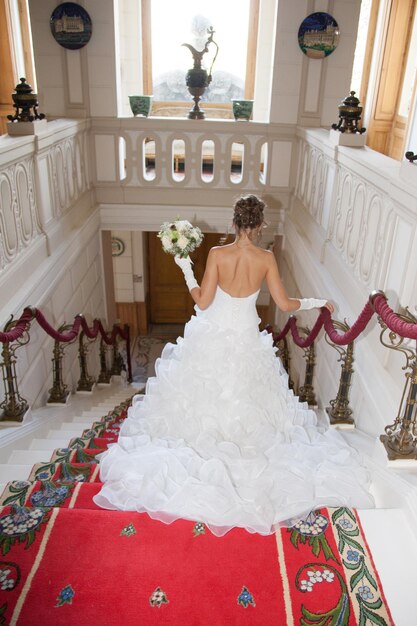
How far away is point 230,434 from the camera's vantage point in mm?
3182

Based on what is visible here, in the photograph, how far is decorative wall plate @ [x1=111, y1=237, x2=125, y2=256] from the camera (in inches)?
387

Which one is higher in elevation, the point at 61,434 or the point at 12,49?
the point at 12,49

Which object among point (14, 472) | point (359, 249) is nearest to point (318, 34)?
point (359, 249)

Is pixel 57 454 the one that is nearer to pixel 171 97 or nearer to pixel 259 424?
pixel 259 424

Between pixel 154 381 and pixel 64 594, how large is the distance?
6.05 feet

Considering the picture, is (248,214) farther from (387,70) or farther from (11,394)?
(387,70)

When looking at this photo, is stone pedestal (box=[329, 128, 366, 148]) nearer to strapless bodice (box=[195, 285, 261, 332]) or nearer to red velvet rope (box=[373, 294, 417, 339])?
strapless bodice (box=[195, 285, 261, 332])

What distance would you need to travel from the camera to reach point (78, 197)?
6438 mm

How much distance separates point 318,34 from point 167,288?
5.76 m

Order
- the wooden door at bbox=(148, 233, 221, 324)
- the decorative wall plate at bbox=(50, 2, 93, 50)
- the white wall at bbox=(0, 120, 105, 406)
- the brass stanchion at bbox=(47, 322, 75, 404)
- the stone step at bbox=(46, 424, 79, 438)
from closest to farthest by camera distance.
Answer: the stone step at bbox=(46, 424, 79, 438)
the white wall at bbox=(0, 120, 105, 406)
the brass stanchion at bbox=(47, 322, 75, 404)
the decorative wall plate at bbox=(50, 2, 93, 50)
the wooden door at bbox=(148, 233, 221, 324)

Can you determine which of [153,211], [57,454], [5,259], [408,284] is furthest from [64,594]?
[153,211]

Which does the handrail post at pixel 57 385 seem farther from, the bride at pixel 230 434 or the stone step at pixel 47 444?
the bride at pixel 230 434

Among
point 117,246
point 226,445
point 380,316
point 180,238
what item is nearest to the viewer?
point 380,316

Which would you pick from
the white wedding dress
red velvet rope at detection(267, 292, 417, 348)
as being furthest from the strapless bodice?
red velvet rope at detection(267, 292, 417, 348)
